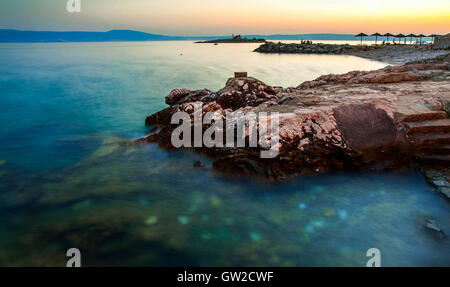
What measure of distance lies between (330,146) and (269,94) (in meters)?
3.88

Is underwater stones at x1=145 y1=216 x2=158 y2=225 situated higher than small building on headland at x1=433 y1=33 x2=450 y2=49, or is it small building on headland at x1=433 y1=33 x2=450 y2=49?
small building on headland at x1=433 y1=33 x2=450 y2=49

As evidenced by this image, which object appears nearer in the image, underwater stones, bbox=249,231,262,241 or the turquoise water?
the turquoise water

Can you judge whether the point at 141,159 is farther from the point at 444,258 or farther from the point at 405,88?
the point at 405,88

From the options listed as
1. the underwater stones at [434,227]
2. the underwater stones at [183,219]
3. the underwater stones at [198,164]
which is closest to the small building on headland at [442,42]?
the underwater stones at [434,227]

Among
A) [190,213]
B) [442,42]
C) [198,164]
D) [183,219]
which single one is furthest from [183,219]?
[442,42]

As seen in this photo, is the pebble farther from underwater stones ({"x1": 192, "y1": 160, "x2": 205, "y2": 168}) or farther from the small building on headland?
the small building on headland

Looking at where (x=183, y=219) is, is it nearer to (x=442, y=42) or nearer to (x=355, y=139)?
(x=355, y=139)

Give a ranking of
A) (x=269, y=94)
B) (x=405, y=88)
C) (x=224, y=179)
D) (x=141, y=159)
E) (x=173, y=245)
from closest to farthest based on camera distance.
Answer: (x=173, y=245) < (x=224, y=179) < (x=141, y=159) < (x=405, y=88) < (x=269, y=94)

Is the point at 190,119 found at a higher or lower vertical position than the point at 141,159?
higher

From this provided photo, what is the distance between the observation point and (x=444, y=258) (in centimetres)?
354

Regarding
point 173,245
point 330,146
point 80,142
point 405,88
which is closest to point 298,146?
point 330,146

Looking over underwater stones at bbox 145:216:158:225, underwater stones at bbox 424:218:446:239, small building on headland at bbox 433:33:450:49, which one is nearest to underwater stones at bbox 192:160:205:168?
underwater stones at bbox 145:216:158:225

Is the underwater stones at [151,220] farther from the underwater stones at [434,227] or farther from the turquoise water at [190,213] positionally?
the underwater stones at [434,227]
